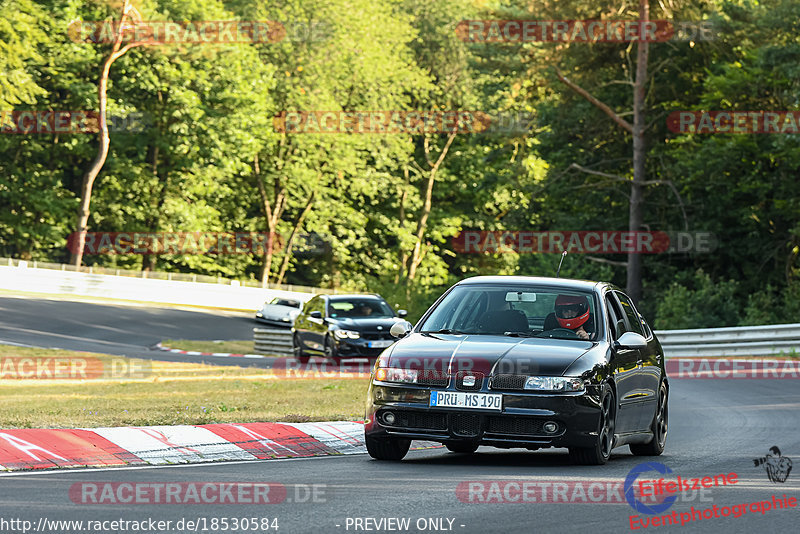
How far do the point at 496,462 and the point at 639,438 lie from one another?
1.64 meters

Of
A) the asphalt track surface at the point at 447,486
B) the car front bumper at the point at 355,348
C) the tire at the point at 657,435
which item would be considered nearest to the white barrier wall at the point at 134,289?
the car front bumper at the point at 355,348

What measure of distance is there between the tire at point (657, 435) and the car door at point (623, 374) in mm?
527

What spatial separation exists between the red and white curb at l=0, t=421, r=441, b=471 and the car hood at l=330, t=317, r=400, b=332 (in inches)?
640

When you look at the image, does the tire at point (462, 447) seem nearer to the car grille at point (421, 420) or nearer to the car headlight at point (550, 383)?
the car grille at point (421, 420)

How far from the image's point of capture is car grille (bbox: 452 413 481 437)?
10.0 m

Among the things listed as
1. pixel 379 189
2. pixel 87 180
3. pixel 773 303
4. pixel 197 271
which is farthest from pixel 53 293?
pixel 379 189

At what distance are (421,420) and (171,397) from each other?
27.8 ft

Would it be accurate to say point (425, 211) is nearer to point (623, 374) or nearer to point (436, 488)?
point (623, 374)

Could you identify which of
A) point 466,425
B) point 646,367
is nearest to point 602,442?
point 466,425

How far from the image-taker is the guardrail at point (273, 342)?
35.8 meters

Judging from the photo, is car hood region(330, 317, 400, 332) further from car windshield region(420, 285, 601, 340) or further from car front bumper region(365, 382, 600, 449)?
car front bumper region(365, 382, 600, 449)

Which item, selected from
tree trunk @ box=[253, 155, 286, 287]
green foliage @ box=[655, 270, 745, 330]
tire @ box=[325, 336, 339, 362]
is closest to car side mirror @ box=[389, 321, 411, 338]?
tire @ box=[325, 336, 339, 362]

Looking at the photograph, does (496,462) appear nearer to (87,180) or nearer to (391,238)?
(87,180)

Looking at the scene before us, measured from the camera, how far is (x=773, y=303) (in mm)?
38688
